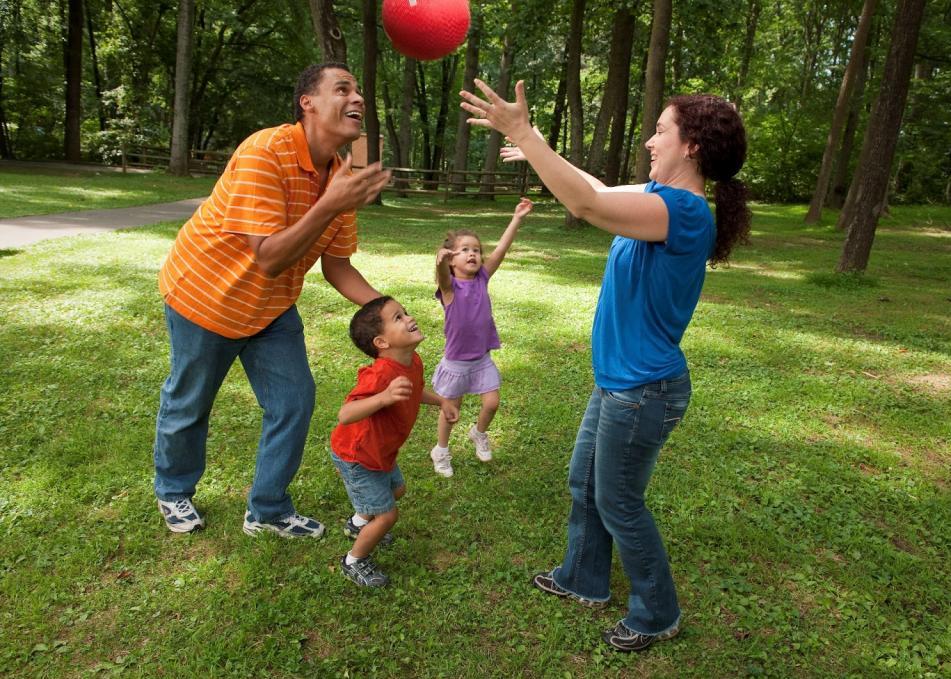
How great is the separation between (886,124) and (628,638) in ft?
31.4

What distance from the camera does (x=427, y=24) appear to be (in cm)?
418

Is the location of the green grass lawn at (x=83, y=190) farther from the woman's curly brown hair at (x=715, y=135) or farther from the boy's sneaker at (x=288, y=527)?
the woman's curly brown hair at (x=715, y=135)

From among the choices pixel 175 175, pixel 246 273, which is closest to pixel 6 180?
pixel 175 175

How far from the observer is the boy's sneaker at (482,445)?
13.4 feet

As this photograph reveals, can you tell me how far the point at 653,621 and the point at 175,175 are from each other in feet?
80.6

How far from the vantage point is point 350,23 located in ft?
73.6

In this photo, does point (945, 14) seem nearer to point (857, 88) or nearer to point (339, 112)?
point (857, 88)

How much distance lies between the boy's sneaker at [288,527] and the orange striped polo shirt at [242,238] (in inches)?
38.1

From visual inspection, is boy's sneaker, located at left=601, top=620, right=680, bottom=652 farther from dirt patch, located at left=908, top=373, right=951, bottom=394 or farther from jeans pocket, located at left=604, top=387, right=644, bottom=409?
dirt patch, located at left=908, top=373, right=951, bottom=394

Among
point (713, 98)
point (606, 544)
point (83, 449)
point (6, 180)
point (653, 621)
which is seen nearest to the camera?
point (713, 98)

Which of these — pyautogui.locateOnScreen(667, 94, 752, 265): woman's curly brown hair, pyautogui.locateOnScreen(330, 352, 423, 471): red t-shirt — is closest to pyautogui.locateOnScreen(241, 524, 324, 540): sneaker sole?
pyautogui.locateOnScreen(330, 352, 423, 471): red t-shirt

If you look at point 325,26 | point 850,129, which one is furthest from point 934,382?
point 850,129

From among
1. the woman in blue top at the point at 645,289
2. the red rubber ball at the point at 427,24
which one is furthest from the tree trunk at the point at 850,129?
the woman in blue top at the point at 645,289

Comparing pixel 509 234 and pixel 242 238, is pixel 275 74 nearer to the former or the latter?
pixel 509 234
